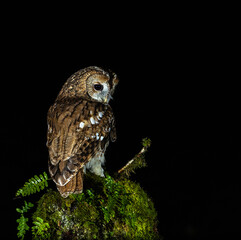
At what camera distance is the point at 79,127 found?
115 inches

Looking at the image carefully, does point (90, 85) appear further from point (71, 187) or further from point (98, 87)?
point (71, 187)

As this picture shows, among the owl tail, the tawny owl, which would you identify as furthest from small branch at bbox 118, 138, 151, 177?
the owl tail

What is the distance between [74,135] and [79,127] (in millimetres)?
104

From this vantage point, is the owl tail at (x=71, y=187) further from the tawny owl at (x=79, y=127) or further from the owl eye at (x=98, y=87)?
the owl eye at (x=98, y=87)

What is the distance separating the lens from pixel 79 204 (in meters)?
2.58

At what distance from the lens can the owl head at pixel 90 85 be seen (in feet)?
11.0

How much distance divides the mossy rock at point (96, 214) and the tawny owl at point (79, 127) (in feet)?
0.39

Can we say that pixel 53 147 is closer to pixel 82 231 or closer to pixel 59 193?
pixel 59 193

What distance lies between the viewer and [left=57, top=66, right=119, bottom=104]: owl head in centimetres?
335

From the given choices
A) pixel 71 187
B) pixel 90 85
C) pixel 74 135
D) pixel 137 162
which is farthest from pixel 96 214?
pixel 90 85

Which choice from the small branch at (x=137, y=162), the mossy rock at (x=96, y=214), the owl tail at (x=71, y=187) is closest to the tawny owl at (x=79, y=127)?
the owl tail at (x=71, y=187)

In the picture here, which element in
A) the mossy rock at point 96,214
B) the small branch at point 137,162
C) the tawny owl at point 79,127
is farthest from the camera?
the small branch at point 137,162

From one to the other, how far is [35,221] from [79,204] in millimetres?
371

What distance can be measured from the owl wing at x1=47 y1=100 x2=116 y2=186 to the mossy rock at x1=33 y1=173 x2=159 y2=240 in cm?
20
